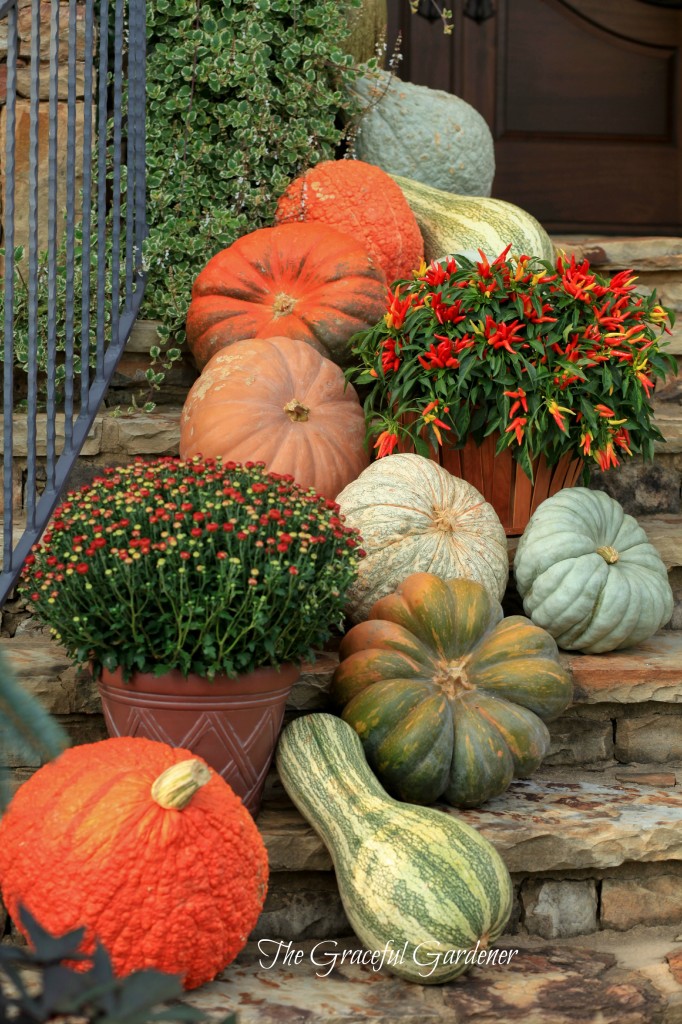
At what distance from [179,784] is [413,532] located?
100 centimetres

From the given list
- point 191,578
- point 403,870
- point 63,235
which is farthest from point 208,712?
point 63,235

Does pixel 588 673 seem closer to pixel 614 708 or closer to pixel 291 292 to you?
pixel 614 708

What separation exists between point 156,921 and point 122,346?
5.41 ft

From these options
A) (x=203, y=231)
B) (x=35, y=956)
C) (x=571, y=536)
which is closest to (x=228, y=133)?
(x=203, y=231)

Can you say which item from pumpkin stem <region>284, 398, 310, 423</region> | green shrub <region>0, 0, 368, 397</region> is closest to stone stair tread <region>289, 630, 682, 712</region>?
pumpkin stem <region>284, 398, 310, 423</region>

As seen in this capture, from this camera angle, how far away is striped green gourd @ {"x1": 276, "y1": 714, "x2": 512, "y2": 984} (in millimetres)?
1689

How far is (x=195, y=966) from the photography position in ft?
5.36

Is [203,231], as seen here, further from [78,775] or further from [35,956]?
[35,956]

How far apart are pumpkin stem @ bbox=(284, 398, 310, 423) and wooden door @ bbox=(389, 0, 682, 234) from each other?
2.28 meters

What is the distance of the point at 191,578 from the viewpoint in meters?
1.81

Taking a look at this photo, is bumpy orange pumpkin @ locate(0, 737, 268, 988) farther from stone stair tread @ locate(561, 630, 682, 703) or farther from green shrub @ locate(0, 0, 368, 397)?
green shrub @ locate(0, 0, 368, 397)

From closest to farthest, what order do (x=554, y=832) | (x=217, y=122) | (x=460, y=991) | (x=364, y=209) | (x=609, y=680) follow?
(x=460, y=991)
(x=554, y=832)
(x=609, y=680)
(x=364, y=209)
(x=217, y=122)

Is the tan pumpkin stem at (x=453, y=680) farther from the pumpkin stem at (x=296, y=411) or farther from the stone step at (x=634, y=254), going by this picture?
the stone step at (x=634, y=254)

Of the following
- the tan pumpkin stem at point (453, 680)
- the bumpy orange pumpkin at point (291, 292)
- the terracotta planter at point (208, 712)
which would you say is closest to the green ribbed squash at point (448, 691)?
the tan pumpkin stem at point (453, 680)
